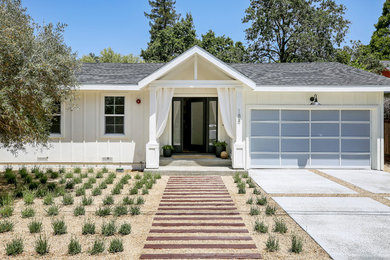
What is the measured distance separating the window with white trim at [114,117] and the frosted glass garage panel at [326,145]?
23.2ft

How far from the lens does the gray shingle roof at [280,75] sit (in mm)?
10381

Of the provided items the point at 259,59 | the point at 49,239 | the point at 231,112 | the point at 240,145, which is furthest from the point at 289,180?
the point at 259,59

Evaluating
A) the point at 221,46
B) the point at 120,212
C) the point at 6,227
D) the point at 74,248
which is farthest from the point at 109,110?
the point at 221,46

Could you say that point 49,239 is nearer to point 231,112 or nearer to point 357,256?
point 357,256

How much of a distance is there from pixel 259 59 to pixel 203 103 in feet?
61.1

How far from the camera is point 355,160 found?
10.8m

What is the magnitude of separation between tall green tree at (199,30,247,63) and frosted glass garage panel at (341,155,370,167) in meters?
19.3

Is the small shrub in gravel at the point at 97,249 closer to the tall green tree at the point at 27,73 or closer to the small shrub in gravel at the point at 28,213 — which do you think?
the small shrub in gravel at the point at 28,213

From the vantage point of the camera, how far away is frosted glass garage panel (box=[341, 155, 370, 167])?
10.7 m

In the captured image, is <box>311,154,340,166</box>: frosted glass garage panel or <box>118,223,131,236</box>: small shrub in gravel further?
<box>311,154,340,166</box>: frosted glass garage panel

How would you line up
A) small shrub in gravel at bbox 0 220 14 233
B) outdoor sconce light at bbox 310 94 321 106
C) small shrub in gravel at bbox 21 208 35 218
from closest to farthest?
small shrub in gravel at bbox 0 220 14 233 → small shrub in gravel at bbox 21 208 35 218 → outdoor sconce light at bbox 310 94 321 106

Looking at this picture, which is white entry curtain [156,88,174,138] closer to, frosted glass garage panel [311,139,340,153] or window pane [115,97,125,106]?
window pane [115,97,125,106]

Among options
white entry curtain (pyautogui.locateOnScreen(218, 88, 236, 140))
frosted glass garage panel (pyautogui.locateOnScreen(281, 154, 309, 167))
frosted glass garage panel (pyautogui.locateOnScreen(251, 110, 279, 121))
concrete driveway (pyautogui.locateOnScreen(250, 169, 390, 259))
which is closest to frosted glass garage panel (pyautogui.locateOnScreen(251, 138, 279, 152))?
frosted glass garage panel (pyautogui.locateOnScreen(281, 154, 309, 167))

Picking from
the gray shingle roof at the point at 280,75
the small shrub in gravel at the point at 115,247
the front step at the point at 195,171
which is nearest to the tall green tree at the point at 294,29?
the gray shingle roof at the point at 280,75
